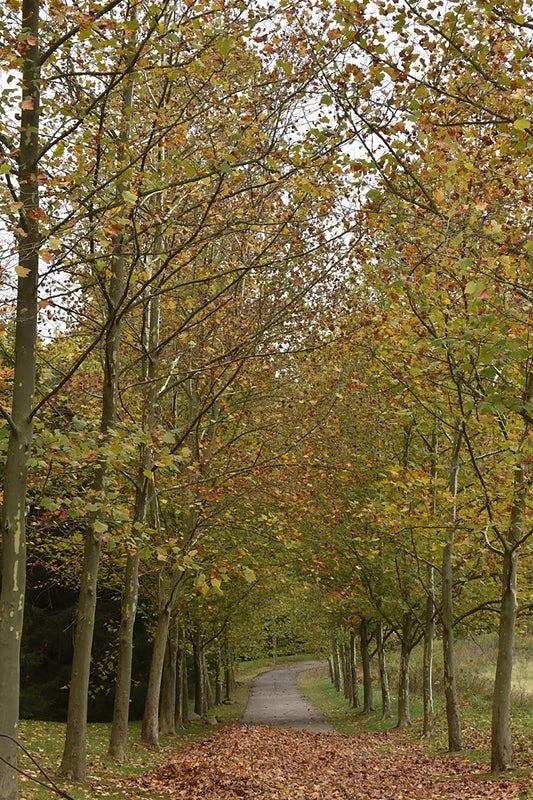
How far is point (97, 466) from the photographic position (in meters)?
9.48

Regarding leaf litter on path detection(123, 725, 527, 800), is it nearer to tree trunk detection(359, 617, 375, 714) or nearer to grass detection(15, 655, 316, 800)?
grass detection(15, 655, 316, 800)

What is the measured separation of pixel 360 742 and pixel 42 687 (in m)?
12.0

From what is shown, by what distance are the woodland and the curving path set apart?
11.7 feet

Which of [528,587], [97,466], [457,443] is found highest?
[457,443]

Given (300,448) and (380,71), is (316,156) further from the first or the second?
(300,448)

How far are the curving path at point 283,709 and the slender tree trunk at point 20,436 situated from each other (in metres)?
18.0

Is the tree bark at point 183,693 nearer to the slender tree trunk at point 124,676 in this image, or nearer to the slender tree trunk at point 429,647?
the slender tree trunk at point 429,647

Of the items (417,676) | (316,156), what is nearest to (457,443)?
(316,156)

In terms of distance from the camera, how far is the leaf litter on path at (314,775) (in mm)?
10242

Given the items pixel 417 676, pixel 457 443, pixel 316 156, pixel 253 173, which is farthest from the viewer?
pixel 417 676

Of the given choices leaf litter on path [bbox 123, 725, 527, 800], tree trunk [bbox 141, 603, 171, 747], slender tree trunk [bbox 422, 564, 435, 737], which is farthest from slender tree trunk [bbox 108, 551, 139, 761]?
slender tree trunk [bbox 422, 564, 435, 737]

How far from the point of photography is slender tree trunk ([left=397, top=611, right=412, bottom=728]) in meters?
21.0

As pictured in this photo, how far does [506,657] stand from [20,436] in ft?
28.0

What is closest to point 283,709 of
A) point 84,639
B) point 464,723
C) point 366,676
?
point 366,676
